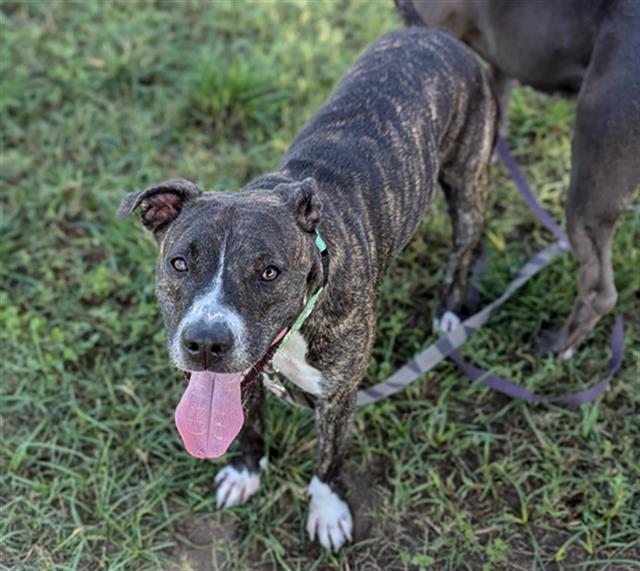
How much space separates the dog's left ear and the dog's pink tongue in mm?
555

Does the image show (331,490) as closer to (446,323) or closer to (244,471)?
(244,471)

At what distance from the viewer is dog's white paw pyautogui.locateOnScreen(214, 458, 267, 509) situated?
12.2 feet

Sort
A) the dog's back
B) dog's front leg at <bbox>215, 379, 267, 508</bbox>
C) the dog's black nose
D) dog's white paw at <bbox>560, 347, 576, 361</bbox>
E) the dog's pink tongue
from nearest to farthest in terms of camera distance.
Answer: the dog's black nose → the dog's pink tongue → the dog's back → dog's front leg at <bbox>215, 379, 267, 508</bbox> → dog's white paw at <bbox>560, 347, 576, 361</bbox>

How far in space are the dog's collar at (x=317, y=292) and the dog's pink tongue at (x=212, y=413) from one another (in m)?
0.24

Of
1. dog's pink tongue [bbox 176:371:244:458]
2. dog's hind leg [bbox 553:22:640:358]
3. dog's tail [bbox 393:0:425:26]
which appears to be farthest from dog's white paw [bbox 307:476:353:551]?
dog's tail [bbox 393:0:425:26]

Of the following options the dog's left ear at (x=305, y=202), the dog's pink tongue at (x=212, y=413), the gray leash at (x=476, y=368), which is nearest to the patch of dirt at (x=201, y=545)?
the gray leash at (x=476, y=368)

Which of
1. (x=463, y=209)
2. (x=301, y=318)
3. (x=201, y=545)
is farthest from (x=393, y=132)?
(x=201, y=545)

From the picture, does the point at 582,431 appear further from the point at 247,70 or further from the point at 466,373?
the point at 247,70

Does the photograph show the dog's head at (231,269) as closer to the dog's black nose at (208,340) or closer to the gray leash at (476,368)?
the dog's black nose at (208,340)

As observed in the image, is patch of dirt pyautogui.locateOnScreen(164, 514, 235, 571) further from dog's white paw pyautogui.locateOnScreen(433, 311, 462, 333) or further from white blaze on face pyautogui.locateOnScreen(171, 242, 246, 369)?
dog's white paw pyautogui.locateOnScreen(433, 311, 462, 333)

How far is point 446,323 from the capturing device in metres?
4.48

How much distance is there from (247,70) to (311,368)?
299 cm

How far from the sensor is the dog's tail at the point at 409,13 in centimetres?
441

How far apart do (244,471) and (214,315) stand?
138 centimetres
